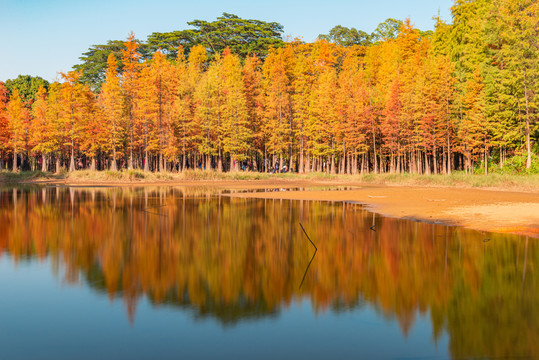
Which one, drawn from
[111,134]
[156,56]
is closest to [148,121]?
[111,134]

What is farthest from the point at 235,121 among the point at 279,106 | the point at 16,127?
the point at 16,127

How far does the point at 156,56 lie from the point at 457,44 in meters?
43.8

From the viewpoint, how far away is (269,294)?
9.29 meters

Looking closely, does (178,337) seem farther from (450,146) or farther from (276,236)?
(450,146)

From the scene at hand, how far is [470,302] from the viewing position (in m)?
8.64

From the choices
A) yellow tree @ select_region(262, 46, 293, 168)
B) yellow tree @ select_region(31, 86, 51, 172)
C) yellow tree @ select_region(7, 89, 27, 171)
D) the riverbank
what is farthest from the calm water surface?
yellow tree @ select_region(7, 89, 27, 171)

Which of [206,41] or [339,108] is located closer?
[339,108]

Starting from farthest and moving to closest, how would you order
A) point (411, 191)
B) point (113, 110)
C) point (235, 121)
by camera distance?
1. point (235, 121)
2. point (113, 110)
3. point (411, 191)

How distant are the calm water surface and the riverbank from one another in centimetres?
370

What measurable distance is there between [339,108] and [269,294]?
56.4 metres

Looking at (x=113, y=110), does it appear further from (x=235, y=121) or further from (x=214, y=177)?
(x=214, y=177)

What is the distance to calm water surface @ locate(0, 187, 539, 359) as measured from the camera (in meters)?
6.71

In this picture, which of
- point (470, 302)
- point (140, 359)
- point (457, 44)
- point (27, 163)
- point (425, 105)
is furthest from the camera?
point (27, 163)

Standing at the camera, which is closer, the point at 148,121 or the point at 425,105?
the point at 425,105
